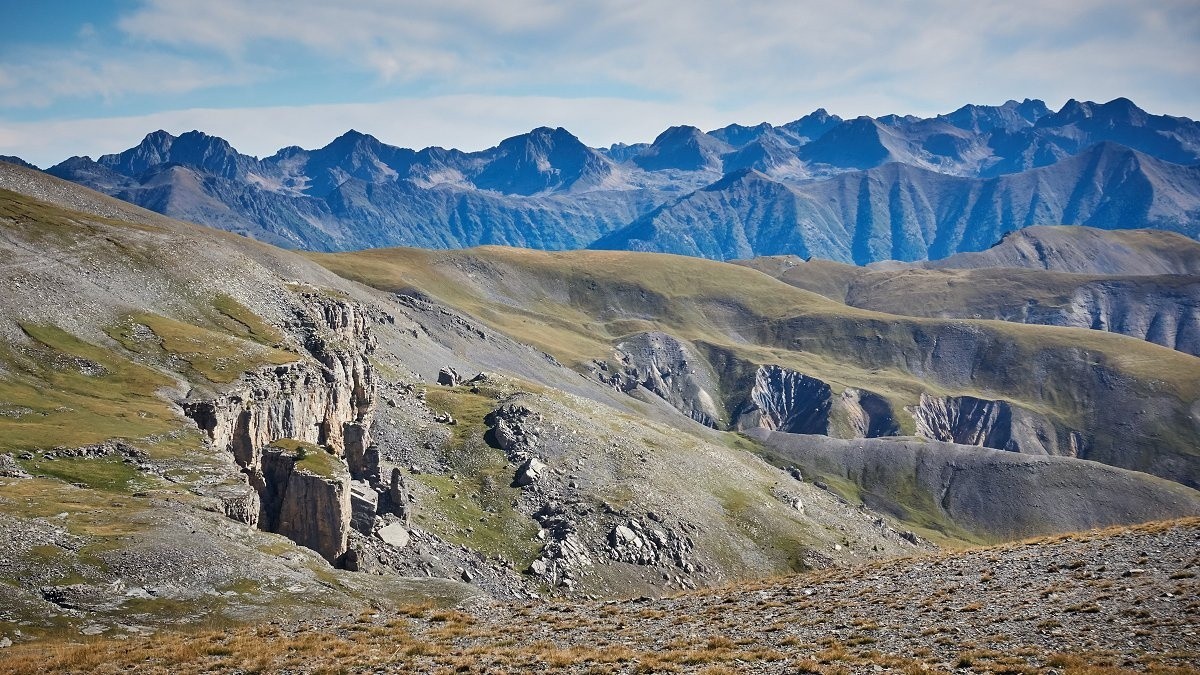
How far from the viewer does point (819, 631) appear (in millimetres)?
35812

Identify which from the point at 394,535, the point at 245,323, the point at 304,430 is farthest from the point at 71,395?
the point at 245,323

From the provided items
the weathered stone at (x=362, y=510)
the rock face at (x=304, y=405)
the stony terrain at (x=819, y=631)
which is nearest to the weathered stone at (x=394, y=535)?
the weathered stone at (x=362, y=510)

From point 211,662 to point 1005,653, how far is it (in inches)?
1113

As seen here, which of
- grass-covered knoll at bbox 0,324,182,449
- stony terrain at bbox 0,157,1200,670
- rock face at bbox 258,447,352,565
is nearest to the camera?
stony terrain at bbox 0,157,1200,670

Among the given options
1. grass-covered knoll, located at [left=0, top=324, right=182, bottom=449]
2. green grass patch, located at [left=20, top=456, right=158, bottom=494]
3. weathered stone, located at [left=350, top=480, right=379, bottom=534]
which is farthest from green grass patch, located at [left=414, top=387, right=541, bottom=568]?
green grass patch, located at [left=20, top=456, right=158, bottom=494]

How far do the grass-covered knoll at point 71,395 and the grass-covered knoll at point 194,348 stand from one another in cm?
358

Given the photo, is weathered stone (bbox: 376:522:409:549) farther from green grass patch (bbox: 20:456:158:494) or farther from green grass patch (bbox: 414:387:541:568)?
green grass patch (bbox: 20:456:158:494)

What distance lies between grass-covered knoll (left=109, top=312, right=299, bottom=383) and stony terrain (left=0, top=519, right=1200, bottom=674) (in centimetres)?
5391

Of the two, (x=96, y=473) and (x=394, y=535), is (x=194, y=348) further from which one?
(x=96, y=473)

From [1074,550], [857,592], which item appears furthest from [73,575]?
[1074,550]

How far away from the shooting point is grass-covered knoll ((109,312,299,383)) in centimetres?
8862

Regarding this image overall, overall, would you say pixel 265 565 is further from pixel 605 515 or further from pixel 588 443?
pixel 588 443

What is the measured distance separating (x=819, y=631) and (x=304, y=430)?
65.3 meters

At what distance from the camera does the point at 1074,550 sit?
146ft
